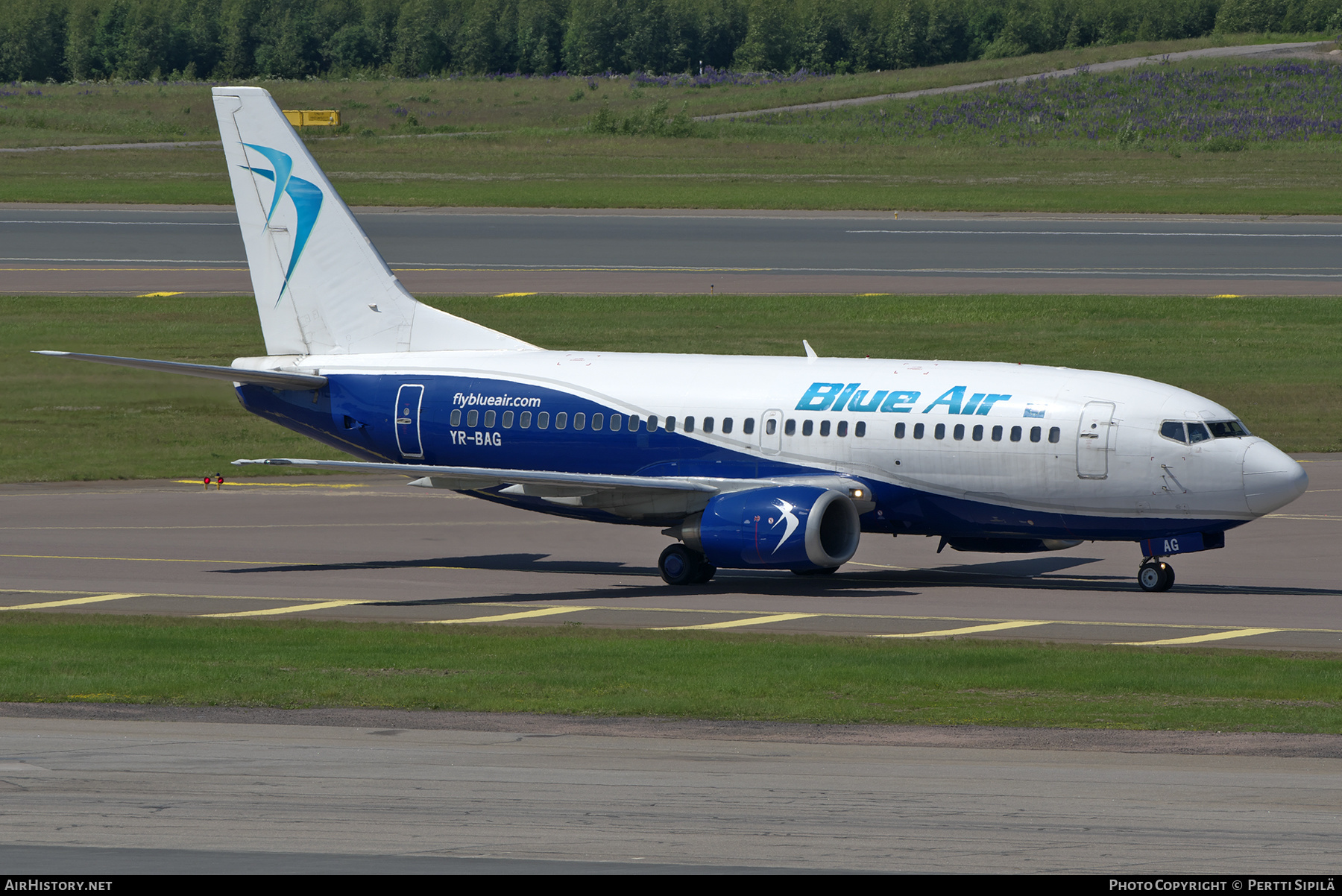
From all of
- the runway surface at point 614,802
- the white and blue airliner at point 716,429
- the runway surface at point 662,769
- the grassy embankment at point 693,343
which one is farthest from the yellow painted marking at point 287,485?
the runway surface at point 614,802

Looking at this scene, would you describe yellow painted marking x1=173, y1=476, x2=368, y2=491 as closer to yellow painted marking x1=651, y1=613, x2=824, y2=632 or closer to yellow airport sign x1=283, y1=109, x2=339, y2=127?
yellow painted marking x1=651, y1=613, x2=824, y2=632

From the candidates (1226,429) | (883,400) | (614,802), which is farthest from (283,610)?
(1226,429)

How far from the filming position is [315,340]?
4322 cm

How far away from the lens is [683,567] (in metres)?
38.0

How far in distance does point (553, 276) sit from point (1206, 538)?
50.8 m

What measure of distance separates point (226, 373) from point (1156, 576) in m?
19.6

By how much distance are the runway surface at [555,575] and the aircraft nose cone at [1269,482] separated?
1814 mm

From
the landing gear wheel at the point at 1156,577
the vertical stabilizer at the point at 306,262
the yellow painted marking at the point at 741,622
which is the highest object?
the vertical stabilizer at the point at 306,262

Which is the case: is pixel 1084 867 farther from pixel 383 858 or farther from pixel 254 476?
pixel 254 476

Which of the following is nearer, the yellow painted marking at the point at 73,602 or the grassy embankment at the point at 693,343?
the yellow painted marking at the point at 73,602

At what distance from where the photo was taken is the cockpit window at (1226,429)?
118 feet

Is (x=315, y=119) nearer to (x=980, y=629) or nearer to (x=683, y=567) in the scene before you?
(x=683, y=567)

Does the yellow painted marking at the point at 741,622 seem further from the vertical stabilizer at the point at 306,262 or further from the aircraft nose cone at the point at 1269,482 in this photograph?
the vertical stabilizer at the point at 306,262

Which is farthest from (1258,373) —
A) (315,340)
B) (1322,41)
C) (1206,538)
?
(1322,41)
